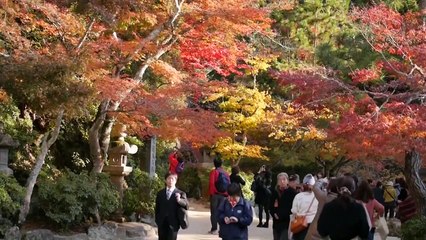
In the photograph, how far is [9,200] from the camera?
11.4m

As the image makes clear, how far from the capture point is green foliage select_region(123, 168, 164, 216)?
15.5 meters

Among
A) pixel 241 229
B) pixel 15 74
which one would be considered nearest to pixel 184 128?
pixel 15 74

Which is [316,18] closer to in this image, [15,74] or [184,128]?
[184,128]

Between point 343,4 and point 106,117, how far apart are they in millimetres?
13647

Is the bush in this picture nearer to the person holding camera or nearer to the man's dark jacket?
the man's dark jacket

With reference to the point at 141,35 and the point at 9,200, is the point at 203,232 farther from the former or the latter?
the point at 141,35

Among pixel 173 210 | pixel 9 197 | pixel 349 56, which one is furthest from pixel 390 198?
pixel 173 210

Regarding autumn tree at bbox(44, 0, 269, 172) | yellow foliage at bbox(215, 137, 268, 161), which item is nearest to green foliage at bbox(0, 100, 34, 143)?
autumn tree at bbox(44, 0, 269, 172)

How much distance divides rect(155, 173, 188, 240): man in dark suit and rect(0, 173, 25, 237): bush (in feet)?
11.4

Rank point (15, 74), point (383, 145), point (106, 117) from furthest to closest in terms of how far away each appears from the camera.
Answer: point (106, 117) < point (383, 145) < point (15, 74)

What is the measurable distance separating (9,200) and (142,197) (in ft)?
15.9

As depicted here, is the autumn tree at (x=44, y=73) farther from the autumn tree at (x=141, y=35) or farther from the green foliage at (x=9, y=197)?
the autumn tree at (x=141, y=35)

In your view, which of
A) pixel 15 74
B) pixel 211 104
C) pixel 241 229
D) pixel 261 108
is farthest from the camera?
pixel 211 104

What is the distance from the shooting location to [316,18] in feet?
84.3
